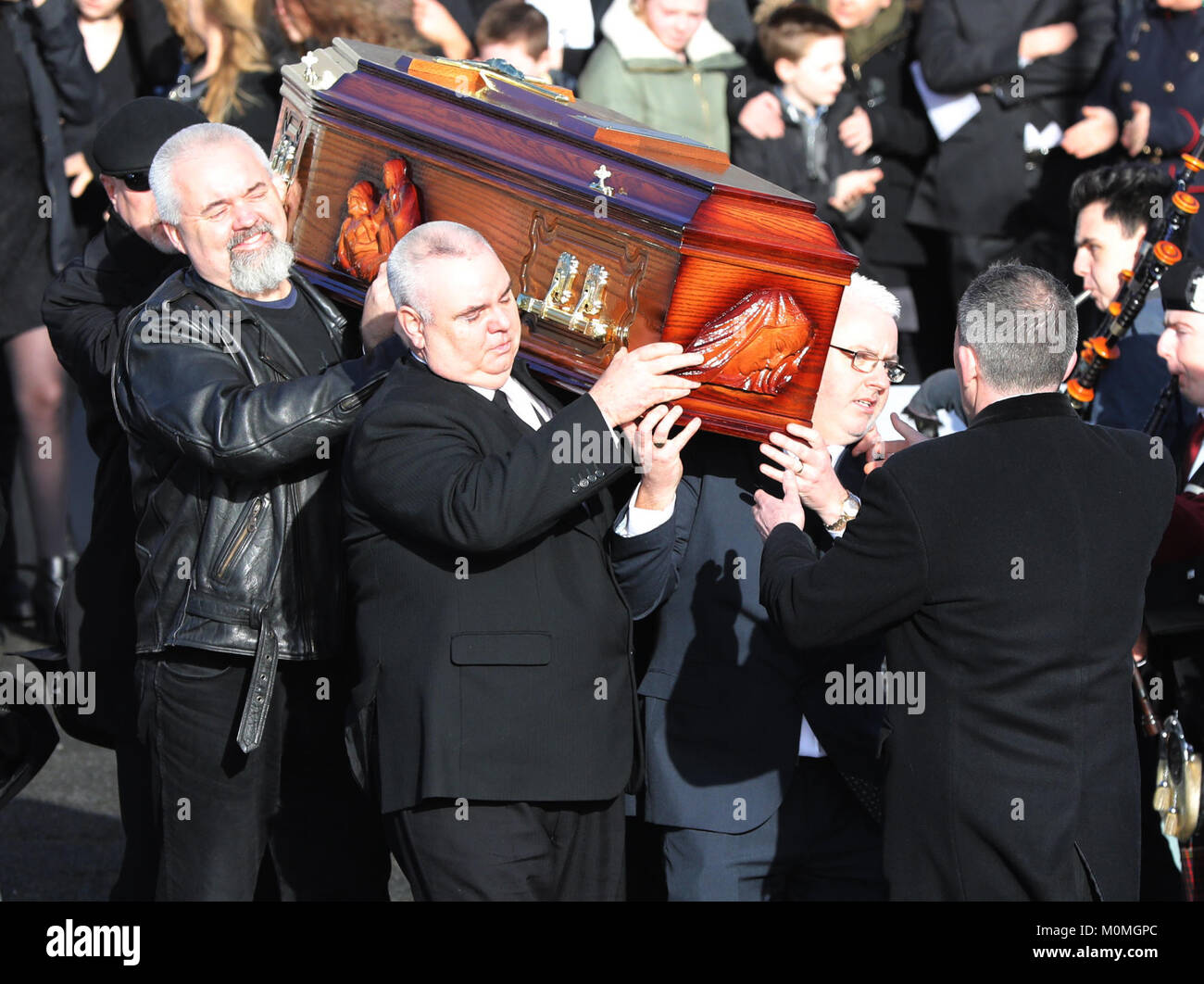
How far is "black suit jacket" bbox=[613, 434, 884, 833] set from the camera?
3656 mm

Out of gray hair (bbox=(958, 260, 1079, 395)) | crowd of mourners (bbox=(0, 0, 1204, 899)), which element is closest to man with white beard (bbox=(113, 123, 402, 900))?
gray hair (bbox=(958, 260, 1079, 395))

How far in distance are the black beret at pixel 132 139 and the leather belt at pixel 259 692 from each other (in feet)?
4.33

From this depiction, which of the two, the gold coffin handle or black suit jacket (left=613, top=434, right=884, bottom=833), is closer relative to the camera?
the gold coffin handle

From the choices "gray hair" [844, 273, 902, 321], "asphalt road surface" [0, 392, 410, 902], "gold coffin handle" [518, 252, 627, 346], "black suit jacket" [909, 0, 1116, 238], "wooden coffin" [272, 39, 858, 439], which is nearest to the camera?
"wooden coffin" [272, 39, 858, 439]

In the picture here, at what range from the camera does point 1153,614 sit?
13.5 ft

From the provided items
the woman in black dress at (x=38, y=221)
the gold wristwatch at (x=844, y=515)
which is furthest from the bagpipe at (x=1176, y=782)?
the woman in black dress at (x=38, y=221)

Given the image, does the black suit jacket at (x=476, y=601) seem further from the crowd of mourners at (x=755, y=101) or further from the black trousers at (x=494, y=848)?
the crowd of mourners at (x=755, y=101)

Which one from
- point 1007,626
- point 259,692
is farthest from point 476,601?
point 1007,626

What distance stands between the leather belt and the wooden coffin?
0.87 m

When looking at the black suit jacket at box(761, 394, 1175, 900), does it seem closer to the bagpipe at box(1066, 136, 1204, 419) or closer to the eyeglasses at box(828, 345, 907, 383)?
the eyeglasses at box(828, 345, 907, 383)

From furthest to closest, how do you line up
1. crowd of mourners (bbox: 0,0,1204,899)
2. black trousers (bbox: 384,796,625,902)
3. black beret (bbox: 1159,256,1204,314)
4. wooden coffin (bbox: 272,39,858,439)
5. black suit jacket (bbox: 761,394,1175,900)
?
crowd of mourners (bbox: 0,0,1204,899)
black beret (bbox: 1159,256,1204,314)
wooden coffin (bbox: 272,39,858,439)
black trousers (bbox: 384,796,625,902)
black suit jacket (bbox: 761,394,1175,900)

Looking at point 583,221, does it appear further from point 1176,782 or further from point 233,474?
point 1176,782
